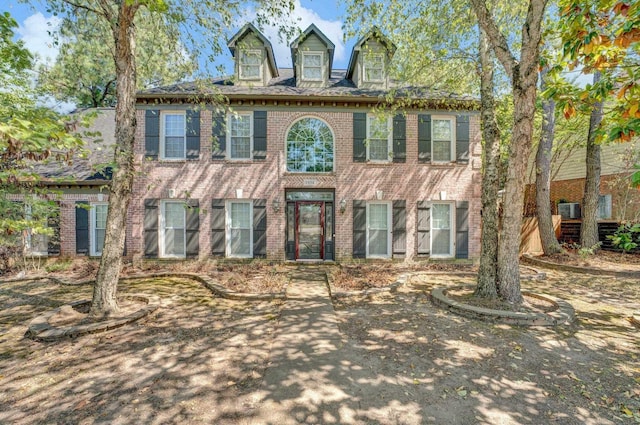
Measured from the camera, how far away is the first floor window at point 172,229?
9.85 meters

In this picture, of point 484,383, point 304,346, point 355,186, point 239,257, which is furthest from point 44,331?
point 355,186

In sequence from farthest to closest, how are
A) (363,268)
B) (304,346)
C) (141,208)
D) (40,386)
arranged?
(141,208), (363,268), (304,346), (40,386)

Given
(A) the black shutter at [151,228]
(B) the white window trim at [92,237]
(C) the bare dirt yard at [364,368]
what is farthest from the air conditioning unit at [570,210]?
(B) the white window trim at [92,237]

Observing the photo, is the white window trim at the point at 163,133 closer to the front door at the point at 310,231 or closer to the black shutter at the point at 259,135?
the black shutter at the point at 259,135

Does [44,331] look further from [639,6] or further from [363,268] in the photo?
[639,6]

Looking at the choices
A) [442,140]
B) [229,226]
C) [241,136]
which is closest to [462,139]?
[442,140]

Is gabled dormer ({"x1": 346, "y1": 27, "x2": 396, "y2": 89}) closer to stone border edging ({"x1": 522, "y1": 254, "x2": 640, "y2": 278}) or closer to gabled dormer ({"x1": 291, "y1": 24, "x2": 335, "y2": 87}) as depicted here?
gabled dormer ({"x1": 291, "y1": 24, "x2": 335, "y2": 87})

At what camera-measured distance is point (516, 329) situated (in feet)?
15.5

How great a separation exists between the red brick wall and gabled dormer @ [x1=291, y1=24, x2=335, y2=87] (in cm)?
144

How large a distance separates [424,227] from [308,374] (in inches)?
309

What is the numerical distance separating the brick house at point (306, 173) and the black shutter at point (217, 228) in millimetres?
35

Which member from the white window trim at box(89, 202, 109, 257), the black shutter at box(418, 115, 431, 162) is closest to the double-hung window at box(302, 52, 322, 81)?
the black shutter at box(418, 115, 431, 162)

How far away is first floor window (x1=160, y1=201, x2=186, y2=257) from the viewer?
9.85 metres

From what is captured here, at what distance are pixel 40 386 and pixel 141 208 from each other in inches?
296
